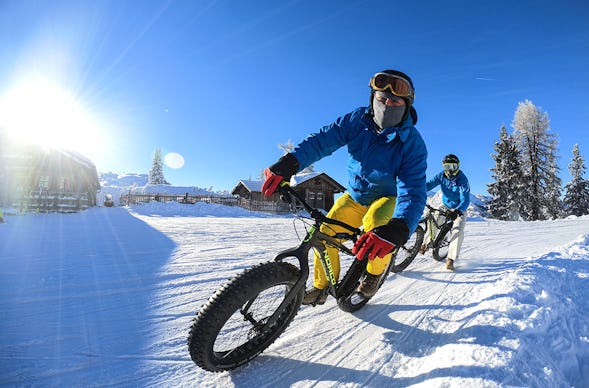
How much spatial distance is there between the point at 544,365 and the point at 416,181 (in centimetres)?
153

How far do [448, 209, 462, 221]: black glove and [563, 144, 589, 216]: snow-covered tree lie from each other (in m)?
45.9

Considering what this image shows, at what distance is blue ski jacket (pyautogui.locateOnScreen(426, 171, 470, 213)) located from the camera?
5.92 meters

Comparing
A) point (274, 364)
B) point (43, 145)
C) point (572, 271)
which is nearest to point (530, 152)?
point (572, 271)

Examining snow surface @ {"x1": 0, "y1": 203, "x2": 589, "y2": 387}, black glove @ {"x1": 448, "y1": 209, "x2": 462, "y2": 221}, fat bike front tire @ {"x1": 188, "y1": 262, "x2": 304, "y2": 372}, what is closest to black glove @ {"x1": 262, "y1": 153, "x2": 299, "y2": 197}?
fat bike front tire @ {"x1": 188, "y1": 262, "x2": 304, "y2": 372}

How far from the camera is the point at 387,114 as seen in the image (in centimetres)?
267

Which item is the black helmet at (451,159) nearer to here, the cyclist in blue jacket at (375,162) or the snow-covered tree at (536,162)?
the cyclist in blue jacket at (375,162)

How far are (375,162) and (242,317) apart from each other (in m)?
1.84

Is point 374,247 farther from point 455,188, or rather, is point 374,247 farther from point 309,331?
point 455,188

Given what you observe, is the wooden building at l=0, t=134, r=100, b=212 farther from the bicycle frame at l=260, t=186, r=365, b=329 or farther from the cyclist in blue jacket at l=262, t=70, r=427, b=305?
the bicycle frame at l=260, t=186, r=365, b=329

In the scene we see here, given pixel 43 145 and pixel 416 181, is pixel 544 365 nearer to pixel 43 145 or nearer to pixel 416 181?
pixel 416 181

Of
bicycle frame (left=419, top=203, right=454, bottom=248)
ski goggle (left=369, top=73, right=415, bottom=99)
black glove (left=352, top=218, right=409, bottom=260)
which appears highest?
ski goggle (left=369, top=73, right=415, bottom=99)

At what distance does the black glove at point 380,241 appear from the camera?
1.96m

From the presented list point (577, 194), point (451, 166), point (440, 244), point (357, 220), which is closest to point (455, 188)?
point (451, 166)

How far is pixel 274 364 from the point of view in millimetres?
2094
